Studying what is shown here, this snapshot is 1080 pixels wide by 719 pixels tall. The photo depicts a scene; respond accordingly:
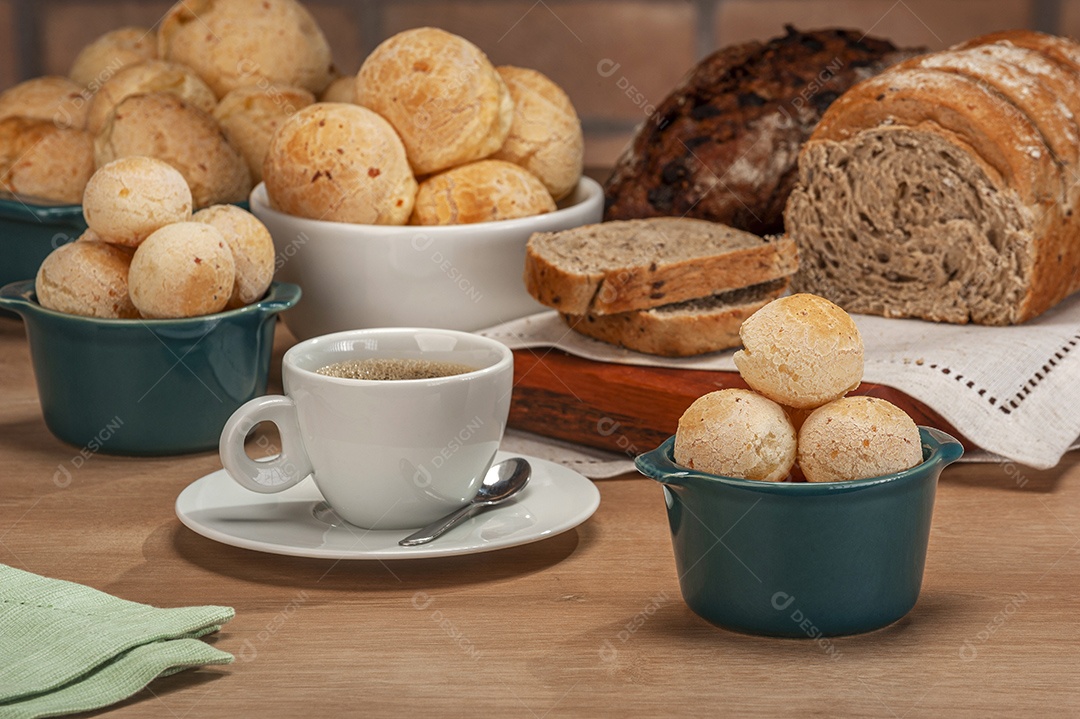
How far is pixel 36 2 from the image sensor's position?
104 inches

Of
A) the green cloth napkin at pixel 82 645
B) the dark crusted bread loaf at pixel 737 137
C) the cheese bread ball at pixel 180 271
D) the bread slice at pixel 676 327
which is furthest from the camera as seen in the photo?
the dark crusted bread loaf at pixel 737 137

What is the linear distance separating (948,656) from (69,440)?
89cm

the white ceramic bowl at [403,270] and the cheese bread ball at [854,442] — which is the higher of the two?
the cheese bread ball at [854,442]

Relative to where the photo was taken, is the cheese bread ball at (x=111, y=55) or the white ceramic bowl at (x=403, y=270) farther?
Answer: the cheese bread ball at (x=111, y=55)

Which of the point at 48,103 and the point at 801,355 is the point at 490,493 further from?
the point at 48,103

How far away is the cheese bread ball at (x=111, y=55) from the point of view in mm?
1865

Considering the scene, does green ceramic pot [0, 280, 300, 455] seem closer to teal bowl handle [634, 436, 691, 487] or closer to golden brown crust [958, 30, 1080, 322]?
teal bowl handle [634, 436, 691, 487]

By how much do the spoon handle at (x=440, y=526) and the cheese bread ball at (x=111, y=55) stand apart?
1.09 m

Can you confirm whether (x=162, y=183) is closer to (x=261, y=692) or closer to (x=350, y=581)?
(x=350, y=581)

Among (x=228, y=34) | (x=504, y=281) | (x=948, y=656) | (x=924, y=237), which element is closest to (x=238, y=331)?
(x=504, y=281)

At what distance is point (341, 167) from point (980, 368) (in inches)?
28.4

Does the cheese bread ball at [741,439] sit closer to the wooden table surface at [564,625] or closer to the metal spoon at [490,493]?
the wooden table surface at [564,625]

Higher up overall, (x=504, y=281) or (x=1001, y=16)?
(x=1001, y=16)

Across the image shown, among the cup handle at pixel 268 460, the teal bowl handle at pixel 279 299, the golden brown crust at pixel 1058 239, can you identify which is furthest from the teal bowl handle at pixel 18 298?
the golden brown crust at pixel 1058 239
